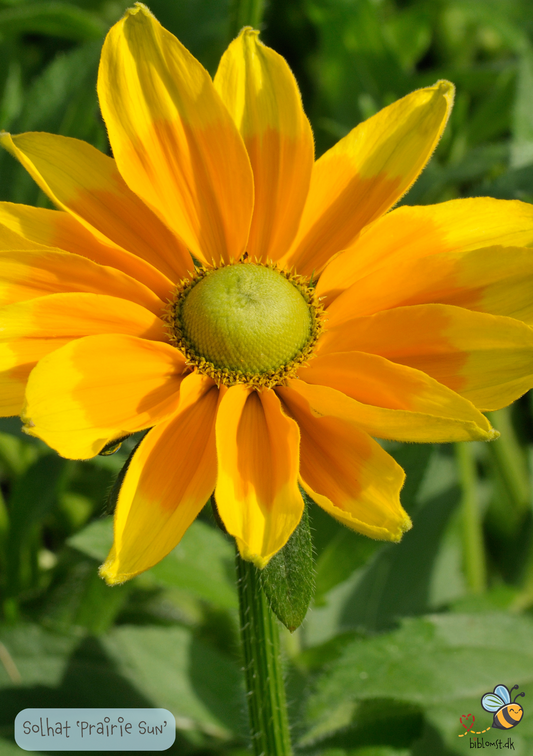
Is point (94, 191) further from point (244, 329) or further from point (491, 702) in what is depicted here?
point (491, 702)

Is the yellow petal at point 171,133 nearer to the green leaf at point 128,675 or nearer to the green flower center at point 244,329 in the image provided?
the green flower center at point 244,329

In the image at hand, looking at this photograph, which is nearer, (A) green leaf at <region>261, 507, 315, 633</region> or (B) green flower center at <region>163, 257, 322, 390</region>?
(A) green leaf at <region>261, 507, 315, 633</region>

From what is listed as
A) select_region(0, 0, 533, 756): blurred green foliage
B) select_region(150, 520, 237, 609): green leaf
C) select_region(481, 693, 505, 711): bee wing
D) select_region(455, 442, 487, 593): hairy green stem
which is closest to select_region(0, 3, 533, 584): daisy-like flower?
select_region(0, 0, 533, 756): blurred green foliage

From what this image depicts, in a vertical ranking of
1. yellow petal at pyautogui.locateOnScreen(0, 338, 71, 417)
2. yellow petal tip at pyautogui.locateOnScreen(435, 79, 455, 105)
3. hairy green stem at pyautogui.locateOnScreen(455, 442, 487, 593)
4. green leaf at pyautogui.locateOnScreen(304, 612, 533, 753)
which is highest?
yellow petal tip at pyautogui.locateOnScreen(435, 79, 455, 105)

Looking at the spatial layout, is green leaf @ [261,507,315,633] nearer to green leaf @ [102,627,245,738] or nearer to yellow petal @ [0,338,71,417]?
yellow petal @ [0,338,71,417]

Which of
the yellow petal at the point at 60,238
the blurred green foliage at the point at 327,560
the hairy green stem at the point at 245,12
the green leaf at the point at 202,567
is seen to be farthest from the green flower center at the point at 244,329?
the hairy green stem at the point at 245,12

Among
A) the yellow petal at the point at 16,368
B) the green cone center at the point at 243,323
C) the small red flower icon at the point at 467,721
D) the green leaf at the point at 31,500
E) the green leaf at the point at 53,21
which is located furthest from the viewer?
the green leaf at the point at 53,21

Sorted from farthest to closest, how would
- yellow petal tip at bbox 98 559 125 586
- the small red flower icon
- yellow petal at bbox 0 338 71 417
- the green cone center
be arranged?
1. the small red flower icon
2. the green cone center
3. yellow petal at bbox 0 338 71 417
4. yellow petal tip at bbox 98 559 125 586

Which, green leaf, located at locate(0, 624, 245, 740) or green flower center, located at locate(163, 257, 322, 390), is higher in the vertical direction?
green flower center, located at locate(163, 257, 322, 390)
